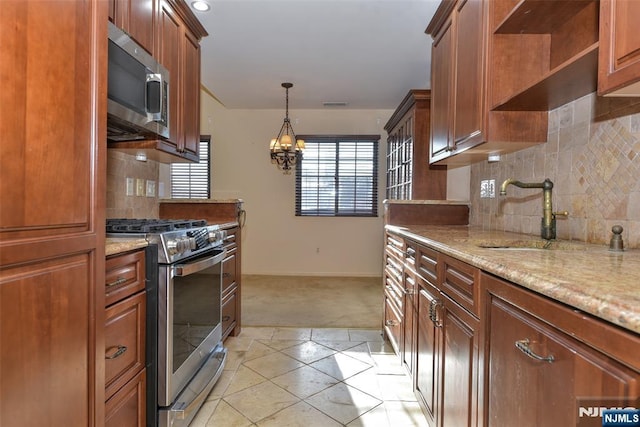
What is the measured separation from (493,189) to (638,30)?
1599 mm

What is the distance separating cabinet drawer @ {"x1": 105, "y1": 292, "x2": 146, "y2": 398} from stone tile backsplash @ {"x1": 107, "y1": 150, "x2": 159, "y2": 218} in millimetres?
1067

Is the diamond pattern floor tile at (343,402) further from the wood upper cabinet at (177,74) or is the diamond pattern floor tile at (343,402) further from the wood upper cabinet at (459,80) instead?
the wood upper cabinet at (177,74)

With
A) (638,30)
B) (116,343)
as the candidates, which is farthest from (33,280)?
(638,30)

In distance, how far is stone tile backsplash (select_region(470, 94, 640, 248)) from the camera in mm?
1318

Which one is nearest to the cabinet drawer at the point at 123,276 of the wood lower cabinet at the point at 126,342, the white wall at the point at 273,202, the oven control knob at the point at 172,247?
the wood lower cabinet at the point at 126,342

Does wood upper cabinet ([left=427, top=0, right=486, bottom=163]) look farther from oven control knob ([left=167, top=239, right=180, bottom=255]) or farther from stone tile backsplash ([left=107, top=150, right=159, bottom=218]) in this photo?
stone tile backsplash ([left=107, top=150, right=159, bottom=218])

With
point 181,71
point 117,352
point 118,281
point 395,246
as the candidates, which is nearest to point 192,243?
point 118,281

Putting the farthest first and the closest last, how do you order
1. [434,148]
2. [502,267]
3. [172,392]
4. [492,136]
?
[434,148]
[492,136]
[172,392]
[502,267]

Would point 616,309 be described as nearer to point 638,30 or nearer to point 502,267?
point 502,267

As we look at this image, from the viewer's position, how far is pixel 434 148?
255 centimetres

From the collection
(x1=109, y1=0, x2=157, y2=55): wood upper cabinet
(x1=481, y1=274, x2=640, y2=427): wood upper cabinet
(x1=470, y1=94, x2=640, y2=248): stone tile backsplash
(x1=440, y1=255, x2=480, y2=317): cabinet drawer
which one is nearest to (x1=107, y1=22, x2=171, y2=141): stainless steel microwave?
(x1=109, y1=0, x2=157, y2=55): wood upper cabinet

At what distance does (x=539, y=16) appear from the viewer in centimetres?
153

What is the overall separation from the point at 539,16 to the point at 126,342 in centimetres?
226

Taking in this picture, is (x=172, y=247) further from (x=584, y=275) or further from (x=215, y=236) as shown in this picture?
(x=584, y=275)
